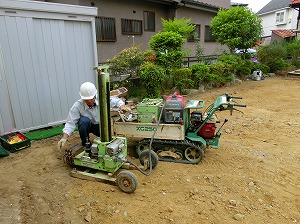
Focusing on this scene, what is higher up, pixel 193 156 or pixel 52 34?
pixel 52 34

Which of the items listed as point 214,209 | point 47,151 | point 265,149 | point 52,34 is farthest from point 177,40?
point 214,209

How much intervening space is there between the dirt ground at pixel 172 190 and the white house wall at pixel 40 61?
817mm

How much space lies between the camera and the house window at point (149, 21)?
→ 39.1ft

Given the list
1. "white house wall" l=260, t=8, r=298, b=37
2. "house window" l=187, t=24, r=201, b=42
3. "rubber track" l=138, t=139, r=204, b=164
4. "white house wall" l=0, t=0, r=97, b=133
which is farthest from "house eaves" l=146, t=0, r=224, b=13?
"white house wall" l=260, t=8, r=298, b=37

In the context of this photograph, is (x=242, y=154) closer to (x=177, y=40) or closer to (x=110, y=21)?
(x=177, y=40)

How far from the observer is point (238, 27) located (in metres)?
11.9

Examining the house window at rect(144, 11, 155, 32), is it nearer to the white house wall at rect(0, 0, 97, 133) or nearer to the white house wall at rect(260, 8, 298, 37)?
the white house wall at rect(0, 0, 97, 133)

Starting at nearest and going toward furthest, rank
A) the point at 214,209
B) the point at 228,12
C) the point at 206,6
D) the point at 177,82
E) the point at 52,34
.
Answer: the point at 214,209
the point at 52,34
the point at 177,82
the point at 228,12
the point at 206,6

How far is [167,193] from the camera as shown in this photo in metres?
3.32

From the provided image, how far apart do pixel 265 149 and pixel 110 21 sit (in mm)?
8099

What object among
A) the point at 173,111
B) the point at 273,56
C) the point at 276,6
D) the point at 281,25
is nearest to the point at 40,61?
the point at 173,111

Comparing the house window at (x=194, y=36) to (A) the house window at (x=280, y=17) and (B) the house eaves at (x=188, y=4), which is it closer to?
(B) the house eaves at (x=188, y=4)

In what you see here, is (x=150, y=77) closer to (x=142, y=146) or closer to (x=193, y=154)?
(x=142, y=146)

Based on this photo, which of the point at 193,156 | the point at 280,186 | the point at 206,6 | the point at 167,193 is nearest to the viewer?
the point at 167,193
